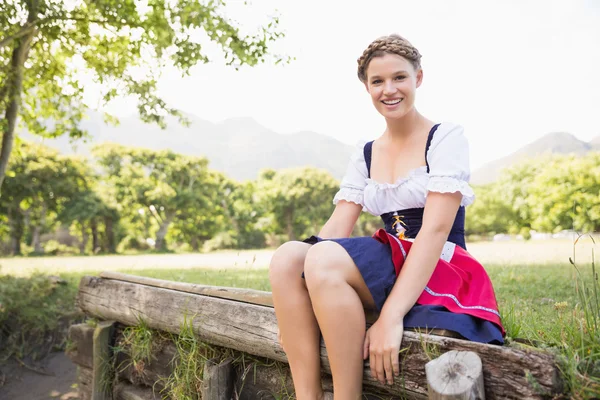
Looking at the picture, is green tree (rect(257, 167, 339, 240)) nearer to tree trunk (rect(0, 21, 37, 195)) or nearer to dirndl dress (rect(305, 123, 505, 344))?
Answer: tree trunk (rect(0, 21, 37, 195))

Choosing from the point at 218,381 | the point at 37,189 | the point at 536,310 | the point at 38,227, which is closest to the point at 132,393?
the point at 218,381

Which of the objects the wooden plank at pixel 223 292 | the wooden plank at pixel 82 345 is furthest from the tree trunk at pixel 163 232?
the wooden plank at pixel 223 292

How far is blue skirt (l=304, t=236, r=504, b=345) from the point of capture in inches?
64.7

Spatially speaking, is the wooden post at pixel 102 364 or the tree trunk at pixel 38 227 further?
the tree trunk at pixel 38 227

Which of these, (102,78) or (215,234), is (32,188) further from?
(102,78)

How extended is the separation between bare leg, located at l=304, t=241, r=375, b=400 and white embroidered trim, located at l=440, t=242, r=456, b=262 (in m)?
0.47

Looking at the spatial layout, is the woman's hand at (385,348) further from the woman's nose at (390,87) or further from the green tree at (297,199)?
the green tree at (297,199)

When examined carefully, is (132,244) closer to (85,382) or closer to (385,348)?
(85,382)

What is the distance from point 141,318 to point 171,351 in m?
0.33

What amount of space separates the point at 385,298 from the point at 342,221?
0.60 metres

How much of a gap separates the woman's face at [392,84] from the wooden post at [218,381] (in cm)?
159

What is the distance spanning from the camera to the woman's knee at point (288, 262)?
6.11 feet

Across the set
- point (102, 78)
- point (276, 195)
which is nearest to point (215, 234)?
point (276, 195)

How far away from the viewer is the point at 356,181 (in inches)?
92.7
